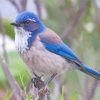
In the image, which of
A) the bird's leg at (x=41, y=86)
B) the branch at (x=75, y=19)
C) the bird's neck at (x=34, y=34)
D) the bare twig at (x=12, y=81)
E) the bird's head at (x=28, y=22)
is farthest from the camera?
the branch at (x=75, y=19)

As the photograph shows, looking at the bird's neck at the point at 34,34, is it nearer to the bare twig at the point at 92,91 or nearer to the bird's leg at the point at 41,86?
the bird's leg at the point at 41,86

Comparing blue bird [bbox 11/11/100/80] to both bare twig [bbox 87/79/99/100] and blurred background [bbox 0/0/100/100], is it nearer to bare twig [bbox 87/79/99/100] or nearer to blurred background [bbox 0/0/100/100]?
bare twig [bbox 87/79/99/100]

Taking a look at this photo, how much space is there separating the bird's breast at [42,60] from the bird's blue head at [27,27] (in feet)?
0.27

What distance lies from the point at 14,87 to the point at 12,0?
3.47 feet

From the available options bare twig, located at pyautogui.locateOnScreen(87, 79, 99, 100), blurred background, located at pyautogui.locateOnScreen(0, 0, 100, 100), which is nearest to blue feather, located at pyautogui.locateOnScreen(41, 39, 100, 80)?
bare twig, located at pyautogui.locateOnScreen(87, 79, 99, 100)

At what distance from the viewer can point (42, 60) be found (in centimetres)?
566

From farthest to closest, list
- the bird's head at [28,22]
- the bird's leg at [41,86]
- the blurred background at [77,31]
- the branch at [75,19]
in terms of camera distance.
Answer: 1. the blurred background at [77,31]
2. the branch at [75,19]
3. the bird's head at [28,22]
4. the bird's leg at [41,86]

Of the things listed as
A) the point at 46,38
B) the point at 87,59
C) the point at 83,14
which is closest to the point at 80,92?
the point at 87,59

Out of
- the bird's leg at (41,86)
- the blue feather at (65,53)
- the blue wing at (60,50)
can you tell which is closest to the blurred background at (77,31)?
the blue feather at (65,53)

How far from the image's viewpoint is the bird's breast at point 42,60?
5.60 m

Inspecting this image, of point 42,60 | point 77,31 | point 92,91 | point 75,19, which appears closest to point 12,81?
point 42,60

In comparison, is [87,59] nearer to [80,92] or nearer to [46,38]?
[80,92]

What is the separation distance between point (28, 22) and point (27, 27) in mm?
50

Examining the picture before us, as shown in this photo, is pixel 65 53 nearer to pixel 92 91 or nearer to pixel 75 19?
pixel 92 91
